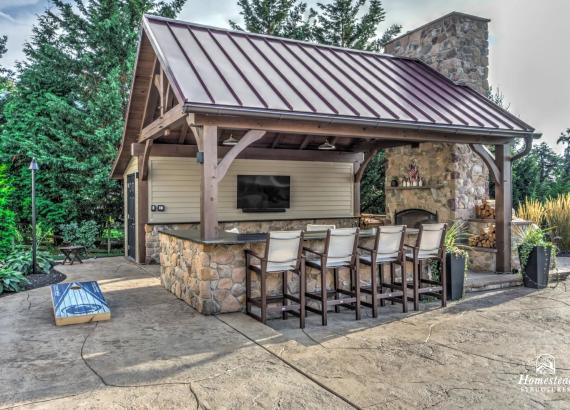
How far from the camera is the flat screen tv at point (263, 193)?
33.8ft

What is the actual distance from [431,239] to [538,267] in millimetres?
2500

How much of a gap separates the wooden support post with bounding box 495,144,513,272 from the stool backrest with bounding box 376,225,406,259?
3.18 meters

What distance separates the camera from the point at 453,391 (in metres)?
3.30

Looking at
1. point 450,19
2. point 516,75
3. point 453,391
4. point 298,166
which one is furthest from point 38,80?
point 453,391

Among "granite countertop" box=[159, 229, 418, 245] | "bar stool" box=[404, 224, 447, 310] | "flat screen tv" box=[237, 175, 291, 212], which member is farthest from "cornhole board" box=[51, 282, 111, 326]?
"flat screen tv" box=[237, 175, 291, 212]

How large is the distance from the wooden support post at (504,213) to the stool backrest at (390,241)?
318 centimetres

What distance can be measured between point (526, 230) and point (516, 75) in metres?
5.85

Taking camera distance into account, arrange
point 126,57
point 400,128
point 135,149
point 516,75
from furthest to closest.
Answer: point 126,57 < point 516,75 < point 135,149 < point 400,128

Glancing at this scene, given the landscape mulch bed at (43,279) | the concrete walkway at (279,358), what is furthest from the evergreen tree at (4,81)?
the concrete walkway at (279,358)

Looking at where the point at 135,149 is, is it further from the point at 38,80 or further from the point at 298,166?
the point at 38,80

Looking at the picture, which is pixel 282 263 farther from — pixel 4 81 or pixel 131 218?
pixel 4 81

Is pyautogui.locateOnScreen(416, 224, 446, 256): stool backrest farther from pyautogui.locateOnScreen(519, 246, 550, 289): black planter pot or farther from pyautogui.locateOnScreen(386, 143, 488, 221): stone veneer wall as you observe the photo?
pyautogui.locateOnScreen(386, 143, 488, 221): stone veneer wall

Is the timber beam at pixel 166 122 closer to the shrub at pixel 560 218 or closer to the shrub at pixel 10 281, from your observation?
the shrub at pixel 10 281

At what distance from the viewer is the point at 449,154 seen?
8.80 m
